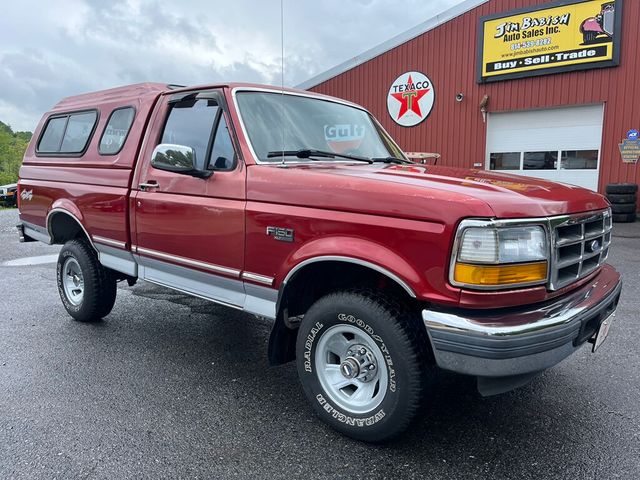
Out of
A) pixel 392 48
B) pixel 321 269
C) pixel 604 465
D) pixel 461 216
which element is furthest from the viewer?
pixel 392 48

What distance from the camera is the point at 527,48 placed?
44.9 ft

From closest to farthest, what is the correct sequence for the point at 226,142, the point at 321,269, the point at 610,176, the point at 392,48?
the point at 321,269
the point at 226,142
the point at 610,176
the point at 392,48

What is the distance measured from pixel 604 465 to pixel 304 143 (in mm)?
2515

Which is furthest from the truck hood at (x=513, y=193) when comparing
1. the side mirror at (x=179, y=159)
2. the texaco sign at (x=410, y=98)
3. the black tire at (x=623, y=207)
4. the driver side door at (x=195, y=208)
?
the texaco sign at (x=410, y=98)

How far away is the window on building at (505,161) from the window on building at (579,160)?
1.22m

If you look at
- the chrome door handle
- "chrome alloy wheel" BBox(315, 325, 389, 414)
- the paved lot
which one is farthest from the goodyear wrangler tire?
the chrome door handle

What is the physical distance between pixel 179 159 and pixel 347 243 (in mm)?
1383

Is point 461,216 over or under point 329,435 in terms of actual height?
over

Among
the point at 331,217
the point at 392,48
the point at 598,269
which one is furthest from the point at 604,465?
the point at 392,48

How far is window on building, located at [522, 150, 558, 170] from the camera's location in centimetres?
1388

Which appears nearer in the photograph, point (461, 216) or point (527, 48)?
point (461, 216)

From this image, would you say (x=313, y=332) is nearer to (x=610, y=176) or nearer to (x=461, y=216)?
(x=461, y=216)

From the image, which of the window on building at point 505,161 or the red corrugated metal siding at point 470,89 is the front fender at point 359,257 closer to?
the red corrugated metal siding at point 470,89

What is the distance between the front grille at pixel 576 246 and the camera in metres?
2.35
